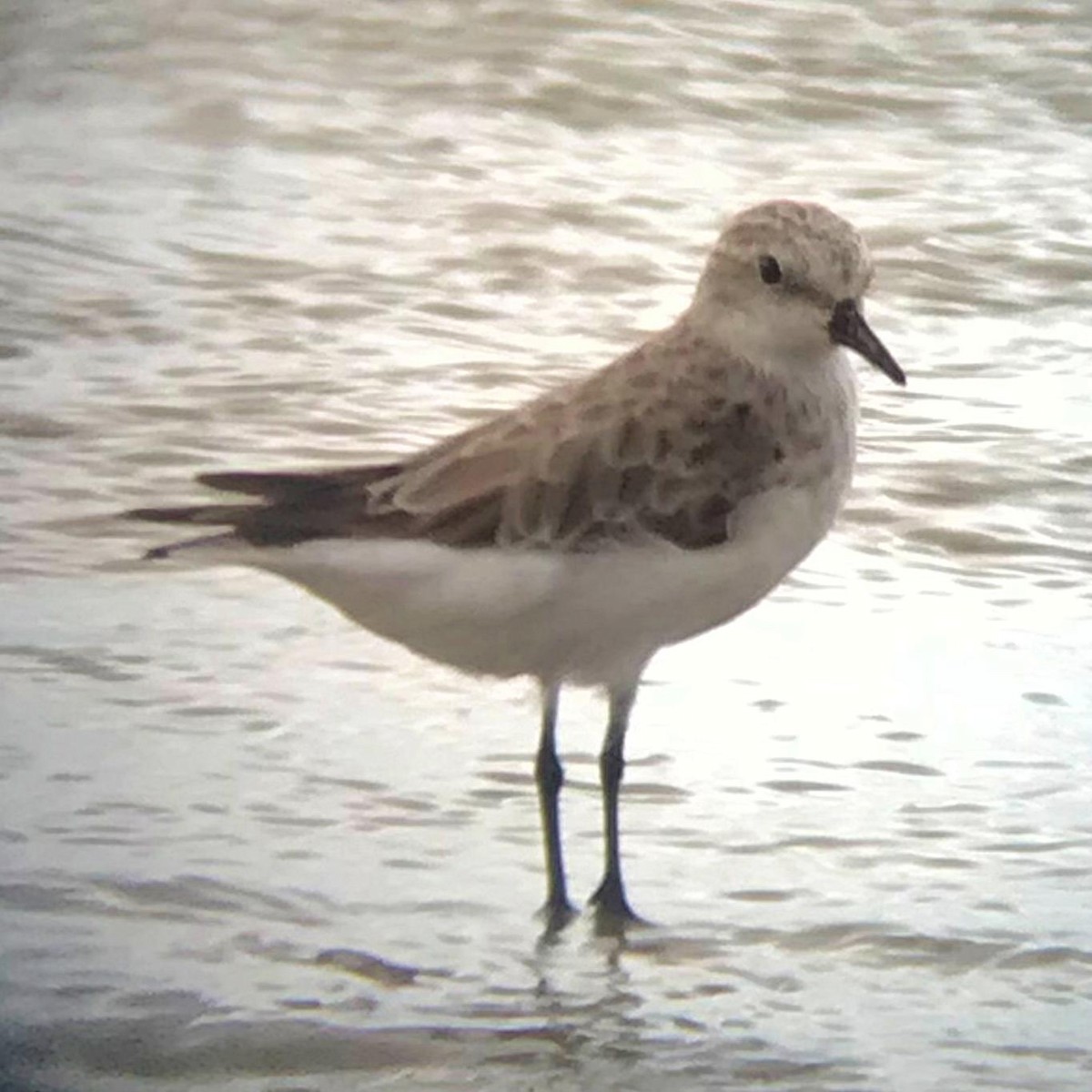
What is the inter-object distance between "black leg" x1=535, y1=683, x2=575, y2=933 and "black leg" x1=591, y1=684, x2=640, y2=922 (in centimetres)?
5

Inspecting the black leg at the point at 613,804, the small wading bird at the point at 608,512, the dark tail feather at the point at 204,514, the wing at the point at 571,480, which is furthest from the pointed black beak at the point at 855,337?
the dark tail feather at the point at 204,514

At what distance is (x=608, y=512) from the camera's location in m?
4.26

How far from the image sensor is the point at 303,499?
4270mm

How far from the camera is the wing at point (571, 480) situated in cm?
423

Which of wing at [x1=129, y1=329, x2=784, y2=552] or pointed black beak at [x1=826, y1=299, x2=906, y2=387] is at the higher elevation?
pointed black beak at [x1=826, y1=299, x2=906, y2=387]

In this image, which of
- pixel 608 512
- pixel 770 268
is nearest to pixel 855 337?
pixel 770 268

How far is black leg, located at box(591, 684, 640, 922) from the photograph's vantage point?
411 centimetres

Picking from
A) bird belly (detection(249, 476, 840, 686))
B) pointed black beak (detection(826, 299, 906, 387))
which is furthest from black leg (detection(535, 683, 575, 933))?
pointed black beak (detection(826, 299, 906, 387))

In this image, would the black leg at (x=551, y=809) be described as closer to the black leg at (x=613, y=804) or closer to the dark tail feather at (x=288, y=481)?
the black leg at (x=613, y=804)

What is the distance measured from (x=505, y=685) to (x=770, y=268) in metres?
0.88

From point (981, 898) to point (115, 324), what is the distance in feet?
10.4

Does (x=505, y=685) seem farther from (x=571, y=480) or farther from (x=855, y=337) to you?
(x=855, y=337)

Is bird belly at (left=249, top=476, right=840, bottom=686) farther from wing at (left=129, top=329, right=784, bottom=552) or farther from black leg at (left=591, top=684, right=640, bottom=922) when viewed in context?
black leg at (left=591, top=684, right=640, bottom=922)

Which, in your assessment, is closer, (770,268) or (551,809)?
(551,809)
